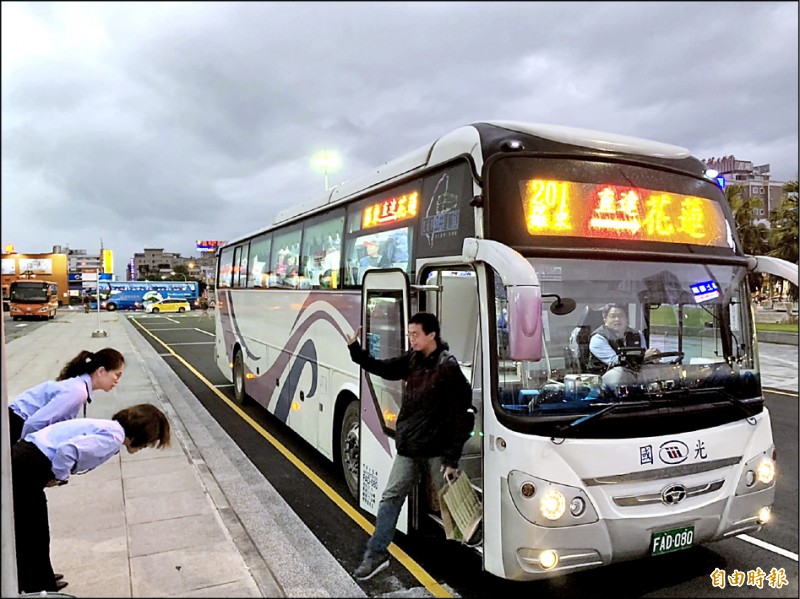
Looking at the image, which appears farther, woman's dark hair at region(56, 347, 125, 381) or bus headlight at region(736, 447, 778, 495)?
bus headlight at region(736, 447, 778, 495)

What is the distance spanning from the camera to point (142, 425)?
9.92ft

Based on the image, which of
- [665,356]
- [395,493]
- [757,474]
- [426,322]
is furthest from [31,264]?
[757,474]

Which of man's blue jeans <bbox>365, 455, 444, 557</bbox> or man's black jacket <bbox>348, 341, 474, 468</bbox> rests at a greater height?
man's black jacket <bbox>348, 341, 474, 468</bbox>

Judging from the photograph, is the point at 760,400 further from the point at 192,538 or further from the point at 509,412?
the point at 192,538

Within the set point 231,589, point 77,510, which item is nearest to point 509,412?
point 231,589

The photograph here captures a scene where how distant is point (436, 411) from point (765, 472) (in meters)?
2.29

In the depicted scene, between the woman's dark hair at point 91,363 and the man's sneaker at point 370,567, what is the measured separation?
2.12 m

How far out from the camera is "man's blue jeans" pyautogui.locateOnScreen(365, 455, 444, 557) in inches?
149

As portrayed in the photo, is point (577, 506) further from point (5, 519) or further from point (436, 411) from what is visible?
point (5, 519)

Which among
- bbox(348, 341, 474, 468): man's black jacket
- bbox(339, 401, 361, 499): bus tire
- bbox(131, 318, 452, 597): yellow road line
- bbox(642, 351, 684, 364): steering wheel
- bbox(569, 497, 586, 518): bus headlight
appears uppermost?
bbox(642, 351, 684, 364): steering wheel

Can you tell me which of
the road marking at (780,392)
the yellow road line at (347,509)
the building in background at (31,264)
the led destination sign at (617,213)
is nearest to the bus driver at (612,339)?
the led destination sign at (617,213)

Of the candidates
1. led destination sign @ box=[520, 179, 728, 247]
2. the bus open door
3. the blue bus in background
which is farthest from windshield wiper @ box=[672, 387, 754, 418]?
the blue bus in background

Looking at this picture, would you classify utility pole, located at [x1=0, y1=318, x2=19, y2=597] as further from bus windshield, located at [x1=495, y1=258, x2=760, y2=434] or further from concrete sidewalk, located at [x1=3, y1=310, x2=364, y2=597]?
bus windshield, located at [x1=495, y1=258, x2=760, y2=434]

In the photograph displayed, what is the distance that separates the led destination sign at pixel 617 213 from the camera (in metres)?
3.49
